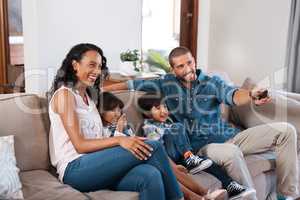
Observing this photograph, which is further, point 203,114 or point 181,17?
point 181,17

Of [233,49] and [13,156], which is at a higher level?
[233,49]

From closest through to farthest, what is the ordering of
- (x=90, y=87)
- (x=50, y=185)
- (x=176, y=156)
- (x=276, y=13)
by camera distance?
(x=50, y=185)
(x=90, y=87)
(x=176, y=156)
(x=276, y=13)

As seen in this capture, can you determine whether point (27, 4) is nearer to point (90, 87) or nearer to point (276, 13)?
point (90, 87)

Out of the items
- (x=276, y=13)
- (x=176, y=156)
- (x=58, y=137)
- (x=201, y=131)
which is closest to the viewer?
(x=58, y=137)

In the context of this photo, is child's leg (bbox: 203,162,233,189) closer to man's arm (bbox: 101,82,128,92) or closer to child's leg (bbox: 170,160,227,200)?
child's leg (bbox: 170,160,227,200)

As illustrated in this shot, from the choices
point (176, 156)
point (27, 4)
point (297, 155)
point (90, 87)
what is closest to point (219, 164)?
point (176, 156)

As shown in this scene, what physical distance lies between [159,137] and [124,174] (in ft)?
1.57

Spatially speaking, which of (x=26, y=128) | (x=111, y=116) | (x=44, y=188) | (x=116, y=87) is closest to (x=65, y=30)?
(x=116, y=87)

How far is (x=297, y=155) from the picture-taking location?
2705mm

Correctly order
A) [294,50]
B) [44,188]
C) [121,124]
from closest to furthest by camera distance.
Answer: [44,188] → [121,124] → [294,50]

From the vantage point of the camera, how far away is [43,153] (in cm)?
212

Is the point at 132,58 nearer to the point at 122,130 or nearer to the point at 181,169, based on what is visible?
the point at 122,130

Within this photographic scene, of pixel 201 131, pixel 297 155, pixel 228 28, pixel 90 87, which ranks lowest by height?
pixel 297 155

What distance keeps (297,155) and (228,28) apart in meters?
2.05
